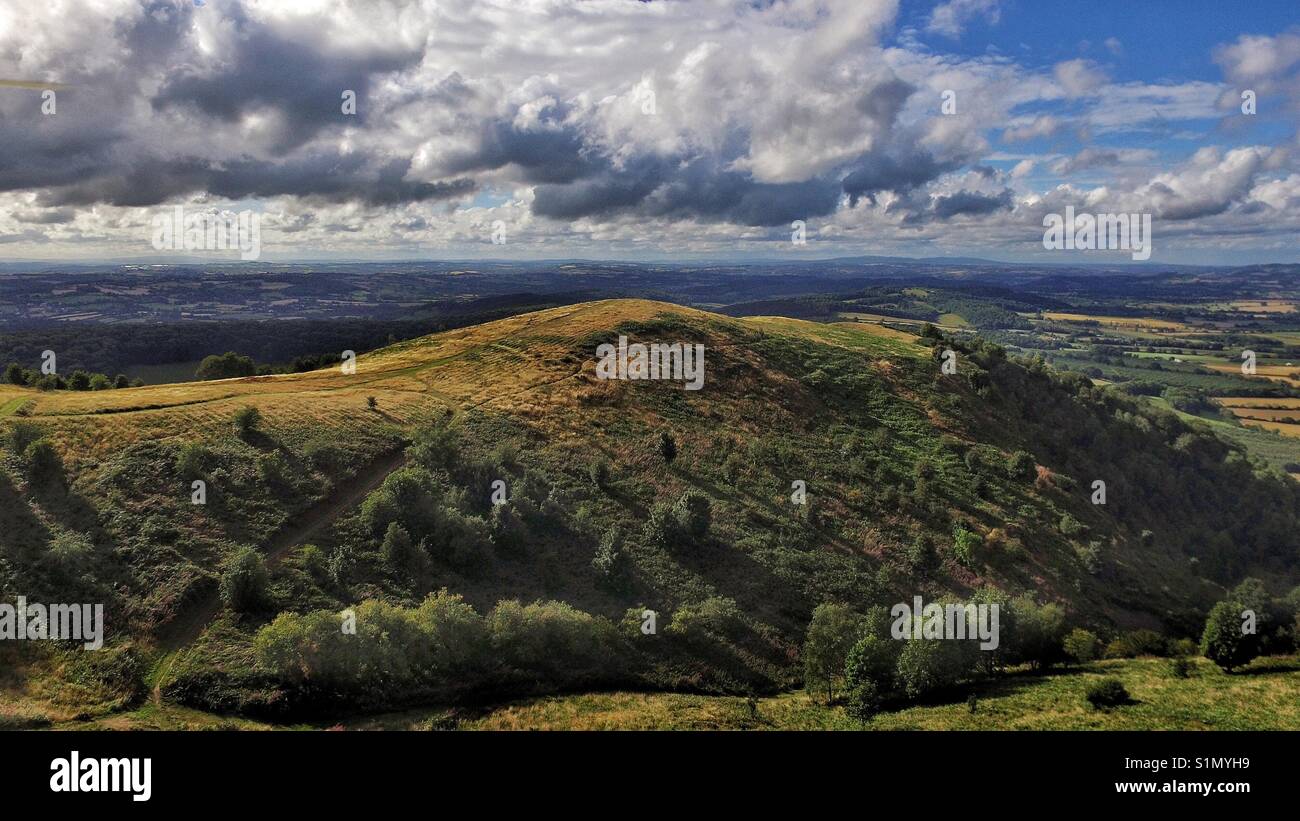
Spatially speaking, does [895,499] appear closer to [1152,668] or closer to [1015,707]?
[1152,668]

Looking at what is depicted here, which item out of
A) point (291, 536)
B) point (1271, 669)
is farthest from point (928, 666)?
point (291, 536)

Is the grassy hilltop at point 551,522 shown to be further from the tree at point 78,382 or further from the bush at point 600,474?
the tree at point 78,382

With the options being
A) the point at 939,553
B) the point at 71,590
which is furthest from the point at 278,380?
the point at 939,553

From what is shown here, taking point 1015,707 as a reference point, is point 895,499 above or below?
above

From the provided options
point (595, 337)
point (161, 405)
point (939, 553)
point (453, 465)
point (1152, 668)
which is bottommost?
point (1152, 668)

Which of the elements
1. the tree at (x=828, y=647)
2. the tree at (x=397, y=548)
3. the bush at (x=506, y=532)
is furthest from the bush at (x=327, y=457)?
the tree at (x=828, y=647)

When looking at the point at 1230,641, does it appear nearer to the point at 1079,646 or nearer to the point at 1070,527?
the point at 1079,646
